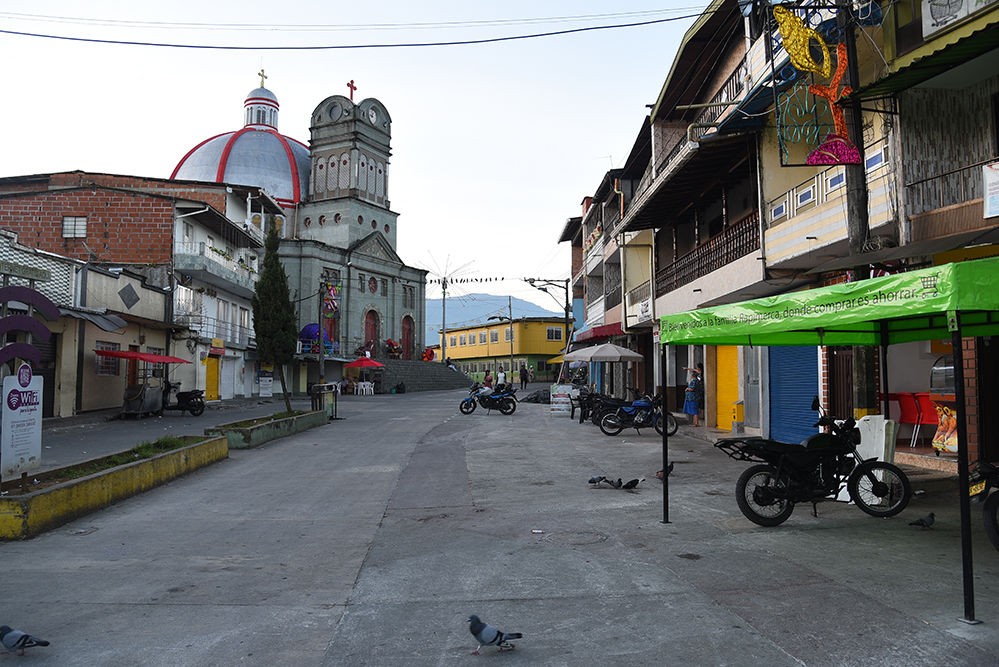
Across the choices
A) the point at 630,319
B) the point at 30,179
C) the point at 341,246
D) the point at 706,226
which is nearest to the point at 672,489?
the point at 706,226

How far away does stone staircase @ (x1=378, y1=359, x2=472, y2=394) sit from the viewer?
51.5 metres

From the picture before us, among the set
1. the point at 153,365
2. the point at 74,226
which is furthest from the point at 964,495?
the point at 74,226

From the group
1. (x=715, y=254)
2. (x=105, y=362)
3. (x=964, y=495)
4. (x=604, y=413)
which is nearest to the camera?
(x=964, y=495)

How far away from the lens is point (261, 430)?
14.9 m

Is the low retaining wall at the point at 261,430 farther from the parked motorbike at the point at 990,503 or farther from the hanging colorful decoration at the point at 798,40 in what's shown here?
the parked motorbike at the point at 990,503

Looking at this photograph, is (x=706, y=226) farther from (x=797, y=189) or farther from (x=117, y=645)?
(x=117, y=645)

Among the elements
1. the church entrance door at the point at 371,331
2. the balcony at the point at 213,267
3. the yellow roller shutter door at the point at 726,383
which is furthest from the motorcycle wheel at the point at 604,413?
the church entrance door at the point at 371,331

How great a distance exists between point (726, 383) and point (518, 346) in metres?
53.6

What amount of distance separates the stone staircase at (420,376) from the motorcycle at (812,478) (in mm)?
44477

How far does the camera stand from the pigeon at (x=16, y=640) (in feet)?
11.8

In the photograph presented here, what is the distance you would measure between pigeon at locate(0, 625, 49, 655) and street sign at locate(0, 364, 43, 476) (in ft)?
14.6

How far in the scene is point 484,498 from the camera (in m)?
8.64

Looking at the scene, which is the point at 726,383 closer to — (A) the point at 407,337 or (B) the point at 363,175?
(B) the point at 363,175

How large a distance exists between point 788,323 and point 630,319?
19147 mm
